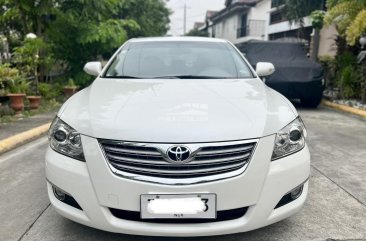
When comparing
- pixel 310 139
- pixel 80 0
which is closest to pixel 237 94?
pixel 310 139

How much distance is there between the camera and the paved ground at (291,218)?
2551 mm

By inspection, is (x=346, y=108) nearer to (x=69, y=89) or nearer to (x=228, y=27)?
(x=69, y=89)

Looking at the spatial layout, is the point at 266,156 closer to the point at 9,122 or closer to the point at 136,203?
the point at 136,203

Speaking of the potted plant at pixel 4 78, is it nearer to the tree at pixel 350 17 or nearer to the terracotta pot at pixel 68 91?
the terracotta pot at pixel 68 91

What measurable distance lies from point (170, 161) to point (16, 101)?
5998 millimetres

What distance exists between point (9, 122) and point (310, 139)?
4997 millimetres

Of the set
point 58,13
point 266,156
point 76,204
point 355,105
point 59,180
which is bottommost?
point 355,105

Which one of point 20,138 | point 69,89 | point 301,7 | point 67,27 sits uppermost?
point 301,7

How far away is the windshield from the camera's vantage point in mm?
3428

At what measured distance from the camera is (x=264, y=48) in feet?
31.8

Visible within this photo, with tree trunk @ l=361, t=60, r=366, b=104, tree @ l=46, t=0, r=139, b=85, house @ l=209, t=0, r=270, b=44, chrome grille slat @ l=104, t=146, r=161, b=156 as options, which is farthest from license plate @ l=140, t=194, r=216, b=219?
house @ l=209, t=0, r=270, b=44

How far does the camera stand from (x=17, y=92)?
741 cm

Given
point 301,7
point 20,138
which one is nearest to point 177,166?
point 20,138

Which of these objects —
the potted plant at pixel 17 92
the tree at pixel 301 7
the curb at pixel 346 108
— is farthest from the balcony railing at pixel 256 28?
the potted plant at pixel 17 92
